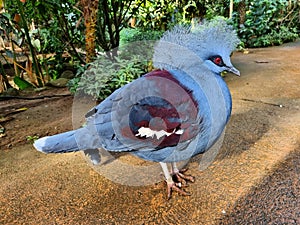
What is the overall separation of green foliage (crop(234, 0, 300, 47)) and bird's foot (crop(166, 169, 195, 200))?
704 cm

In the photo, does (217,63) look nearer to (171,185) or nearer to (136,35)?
(171,185)

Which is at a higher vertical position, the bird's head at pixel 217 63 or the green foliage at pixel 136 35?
the bird's head at pixel 217 63

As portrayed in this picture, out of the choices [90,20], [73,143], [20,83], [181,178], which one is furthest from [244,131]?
[20,83]

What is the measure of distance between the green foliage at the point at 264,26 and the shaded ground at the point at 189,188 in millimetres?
6081

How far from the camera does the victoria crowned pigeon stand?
1436 mm

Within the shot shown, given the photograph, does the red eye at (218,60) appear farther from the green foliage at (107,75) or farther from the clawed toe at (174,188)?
the green foliage at (107,75)

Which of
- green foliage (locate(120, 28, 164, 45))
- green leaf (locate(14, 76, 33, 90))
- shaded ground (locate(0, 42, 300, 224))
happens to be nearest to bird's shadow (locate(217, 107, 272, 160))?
shaded ground (locate(0, 42, 300, 224))

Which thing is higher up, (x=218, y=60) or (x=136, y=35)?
(x=218, y=60)

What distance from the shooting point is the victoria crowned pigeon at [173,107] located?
1.44 meters

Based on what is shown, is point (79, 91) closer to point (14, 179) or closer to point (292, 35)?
point (14, 179)

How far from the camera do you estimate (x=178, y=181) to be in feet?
5.72

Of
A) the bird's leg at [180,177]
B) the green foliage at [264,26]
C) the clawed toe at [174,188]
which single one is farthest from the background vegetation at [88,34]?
the green foliage at [264,26]

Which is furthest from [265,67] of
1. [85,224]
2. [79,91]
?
[85,224]

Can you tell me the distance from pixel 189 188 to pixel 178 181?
9 cm
